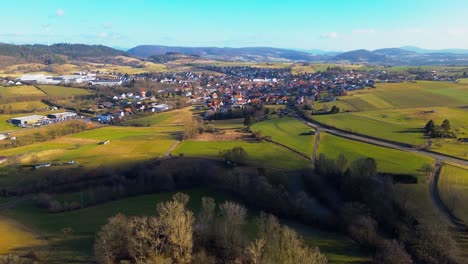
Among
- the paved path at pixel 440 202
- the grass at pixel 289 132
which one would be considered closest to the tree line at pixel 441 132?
the paved path at pixel 440 202

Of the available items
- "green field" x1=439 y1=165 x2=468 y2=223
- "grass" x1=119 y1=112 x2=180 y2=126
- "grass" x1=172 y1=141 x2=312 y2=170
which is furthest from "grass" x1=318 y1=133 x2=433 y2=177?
"grass" x1=119 y1=112 x2=180 y2=126

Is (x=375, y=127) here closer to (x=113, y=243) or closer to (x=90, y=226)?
(x=90, y=226)

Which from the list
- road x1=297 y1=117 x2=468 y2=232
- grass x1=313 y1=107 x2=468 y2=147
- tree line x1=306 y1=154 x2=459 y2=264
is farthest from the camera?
grass x1=313 y1=107 x2=468 y2=147

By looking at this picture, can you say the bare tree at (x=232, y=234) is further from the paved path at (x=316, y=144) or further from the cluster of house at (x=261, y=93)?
the cluster of house at (x=261, y=93)

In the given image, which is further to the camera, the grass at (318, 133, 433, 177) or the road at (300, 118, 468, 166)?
the road at (300, 118, 468, 166)

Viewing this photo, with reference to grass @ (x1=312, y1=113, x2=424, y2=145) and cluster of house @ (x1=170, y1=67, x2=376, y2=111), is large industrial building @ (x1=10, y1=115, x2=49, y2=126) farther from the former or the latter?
grass @ (x1=312, y1=113, x2=424, y2=145)

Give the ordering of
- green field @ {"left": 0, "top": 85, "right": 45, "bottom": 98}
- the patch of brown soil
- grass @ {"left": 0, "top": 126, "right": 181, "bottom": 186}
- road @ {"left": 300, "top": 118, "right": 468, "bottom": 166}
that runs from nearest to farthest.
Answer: road @ {"left": 300, "top": 118, "right": 468, "bottom": 166}
grass @ {"left": 0, "top": 126, "right": 181, "bottom": 186}
the patch of brown soil
green field @ {"left": 0, "top": 85, "right": 45, "bottom": 98}

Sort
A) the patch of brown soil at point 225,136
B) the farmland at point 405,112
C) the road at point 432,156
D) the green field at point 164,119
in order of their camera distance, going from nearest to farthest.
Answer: the road at point 432,156
the farmland at point 405,112
the patch of brown soil at point 225,136
the green field at point 164,119
